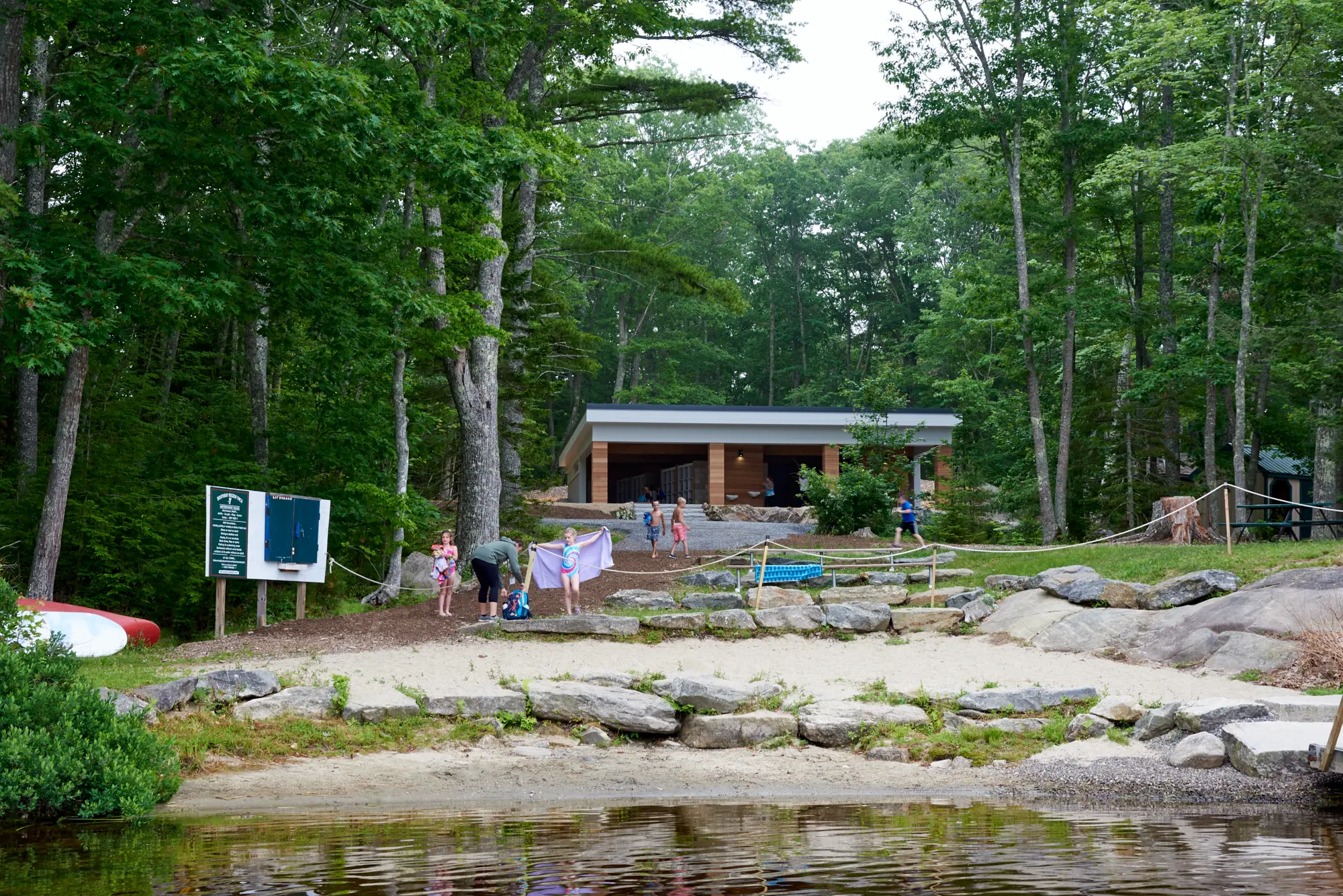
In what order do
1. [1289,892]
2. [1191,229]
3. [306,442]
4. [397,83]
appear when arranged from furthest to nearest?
[1191,229] < [306,442] < [397,83] < [1289,892]

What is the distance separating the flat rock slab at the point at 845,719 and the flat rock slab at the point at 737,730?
0.18 m

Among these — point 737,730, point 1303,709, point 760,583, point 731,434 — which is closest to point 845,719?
point 737,730

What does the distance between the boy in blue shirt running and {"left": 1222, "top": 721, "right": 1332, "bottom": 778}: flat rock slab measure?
12082 millimetres

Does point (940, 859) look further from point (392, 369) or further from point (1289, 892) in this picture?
point (392, 369)

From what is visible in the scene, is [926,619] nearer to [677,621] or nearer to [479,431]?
[677,621]

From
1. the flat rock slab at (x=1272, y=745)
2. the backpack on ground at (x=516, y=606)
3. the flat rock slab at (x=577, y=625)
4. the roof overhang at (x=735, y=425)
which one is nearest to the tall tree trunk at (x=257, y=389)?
the backpack on ground at (x=516, y=606)

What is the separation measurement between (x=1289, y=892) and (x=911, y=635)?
9.58 metres

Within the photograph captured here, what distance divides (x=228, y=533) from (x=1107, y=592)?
1171 cm

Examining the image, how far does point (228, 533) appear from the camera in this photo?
14.6 m

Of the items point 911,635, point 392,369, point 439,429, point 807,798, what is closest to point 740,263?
point 439,429

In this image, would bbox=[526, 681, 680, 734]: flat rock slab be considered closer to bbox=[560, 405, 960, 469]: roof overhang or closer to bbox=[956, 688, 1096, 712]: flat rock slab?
bbox=[956, 688, 1096, 712]: flat rock slab

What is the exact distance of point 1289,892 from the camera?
5.66 metres

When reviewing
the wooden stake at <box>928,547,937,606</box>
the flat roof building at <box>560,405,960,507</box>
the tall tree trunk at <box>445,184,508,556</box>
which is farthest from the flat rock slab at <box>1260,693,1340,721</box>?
the flat roof building at <box>560,405,960,507</box>

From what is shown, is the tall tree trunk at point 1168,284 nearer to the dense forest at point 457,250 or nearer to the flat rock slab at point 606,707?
the dense forest at point 457,250
